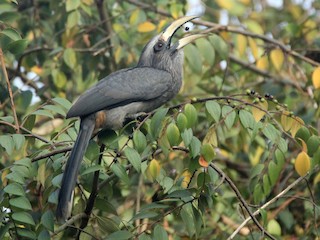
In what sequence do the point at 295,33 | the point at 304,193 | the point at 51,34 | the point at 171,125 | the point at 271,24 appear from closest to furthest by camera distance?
the point at 171,125, the point at 304,193, the point at 295,33, the point at 51,34, the point at 271,24

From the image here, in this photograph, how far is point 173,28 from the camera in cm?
495

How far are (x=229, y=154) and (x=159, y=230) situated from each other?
270 cm

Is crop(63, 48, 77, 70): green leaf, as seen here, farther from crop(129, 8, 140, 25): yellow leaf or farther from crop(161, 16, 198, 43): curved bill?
crop(161, 16, 198, 43): curved bill

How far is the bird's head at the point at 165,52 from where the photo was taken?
4.93 metres

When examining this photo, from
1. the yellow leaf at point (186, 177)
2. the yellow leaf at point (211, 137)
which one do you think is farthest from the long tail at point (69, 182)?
the yellow leaf at point (211, 137)

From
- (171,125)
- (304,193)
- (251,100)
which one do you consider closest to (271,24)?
(304,193)

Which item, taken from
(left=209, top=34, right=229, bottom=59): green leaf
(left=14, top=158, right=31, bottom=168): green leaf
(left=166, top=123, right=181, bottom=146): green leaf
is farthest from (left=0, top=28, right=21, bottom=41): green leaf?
(left=209, top=34, right=229, bottom=59): green leaf

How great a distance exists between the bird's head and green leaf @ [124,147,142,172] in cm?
143

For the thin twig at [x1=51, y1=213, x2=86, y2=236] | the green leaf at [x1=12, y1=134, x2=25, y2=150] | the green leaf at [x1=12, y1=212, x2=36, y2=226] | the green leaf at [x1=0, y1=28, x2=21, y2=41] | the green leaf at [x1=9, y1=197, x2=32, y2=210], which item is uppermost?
the green leaf at [x1=0, y1=28, x2=21, y2=41]

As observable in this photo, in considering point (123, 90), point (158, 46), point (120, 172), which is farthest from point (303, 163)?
point (158, 46)

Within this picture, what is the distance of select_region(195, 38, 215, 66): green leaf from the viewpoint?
517 centimetres

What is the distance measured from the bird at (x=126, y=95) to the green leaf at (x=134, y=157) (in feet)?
1.14

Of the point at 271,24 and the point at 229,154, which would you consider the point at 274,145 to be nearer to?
the point at 229,154

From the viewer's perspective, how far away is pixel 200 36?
15.9 ft
